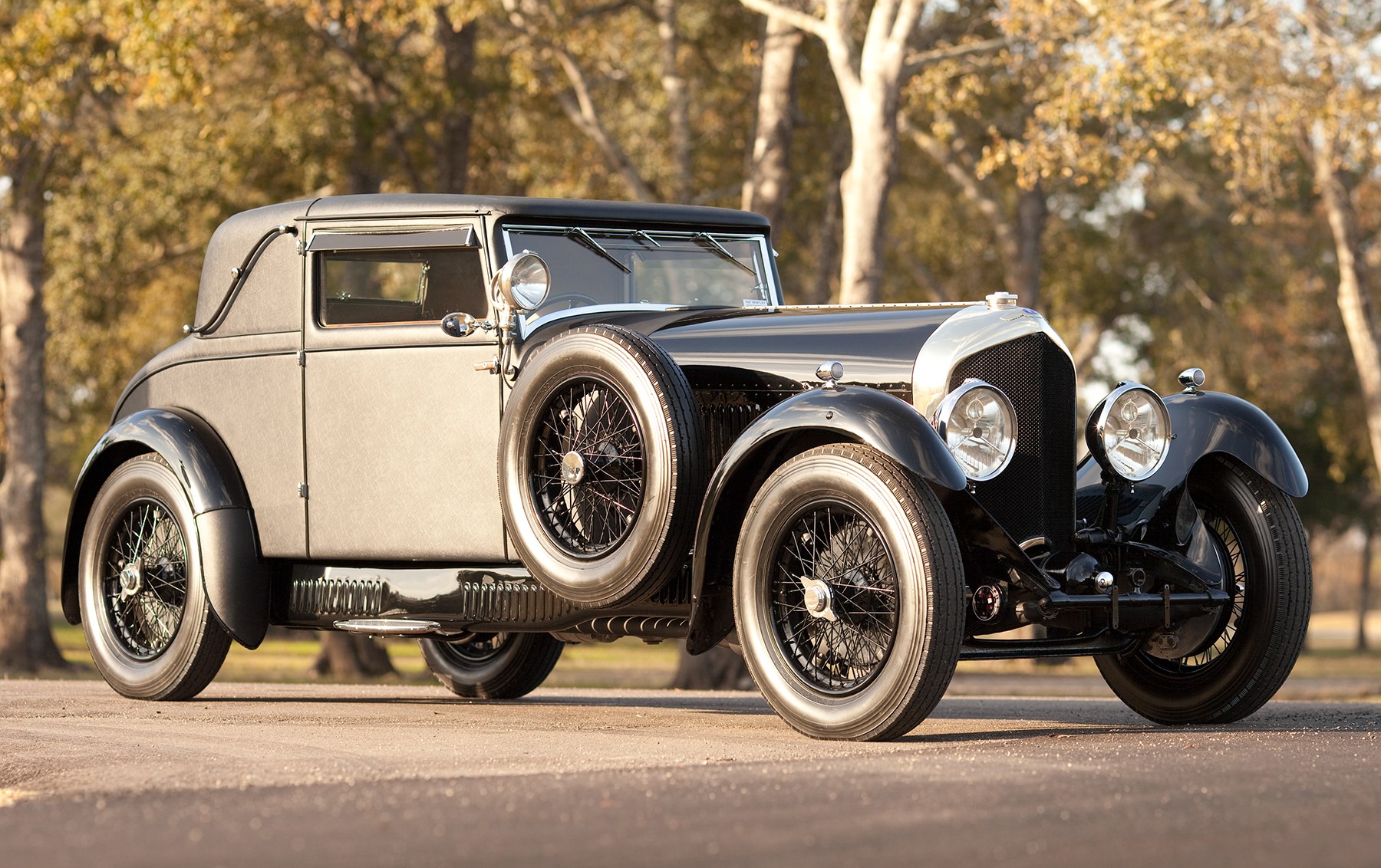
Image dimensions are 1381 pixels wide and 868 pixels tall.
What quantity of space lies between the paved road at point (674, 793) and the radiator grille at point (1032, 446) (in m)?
0.79

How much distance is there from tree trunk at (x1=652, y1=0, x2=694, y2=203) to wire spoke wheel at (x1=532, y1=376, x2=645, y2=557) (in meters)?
11.2

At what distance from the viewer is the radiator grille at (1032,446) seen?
626cm

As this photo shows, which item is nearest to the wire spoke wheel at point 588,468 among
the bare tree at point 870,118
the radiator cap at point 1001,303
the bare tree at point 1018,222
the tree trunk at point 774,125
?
the radiator cap at point 1001,303

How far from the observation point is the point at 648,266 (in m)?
7.75

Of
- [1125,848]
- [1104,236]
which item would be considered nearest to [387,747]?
[1125,848]

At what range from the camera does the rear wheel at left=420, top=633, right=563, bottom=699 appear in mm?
8891

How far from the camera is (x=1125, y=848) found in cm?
373

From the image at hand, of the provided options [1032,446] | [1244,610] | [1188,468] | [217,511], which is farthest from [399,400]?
[1244,610]

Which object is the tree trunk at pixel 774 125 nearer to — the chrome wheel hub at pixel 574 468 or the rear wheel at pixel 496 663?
the rear wheel at pixel 496 663

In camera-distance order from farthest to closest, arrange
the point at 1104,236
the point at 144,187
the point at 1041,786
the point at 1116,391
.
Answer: the point at 1104,236
the point at 144,187
the point at 1116,391
the point at 1041,786

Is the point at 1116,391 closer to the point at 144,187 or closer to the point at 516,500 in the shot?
the point at 516,500

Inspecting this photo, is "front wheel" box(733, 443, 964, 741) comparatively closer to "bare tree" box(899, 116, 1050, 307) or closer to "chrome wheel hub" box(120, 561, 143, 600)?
"chrome wheel hub" box(120, 561, 143, 600)

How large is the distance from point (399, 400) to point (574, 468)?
1164 millimetres

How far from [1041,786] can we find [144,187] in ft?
54.1
